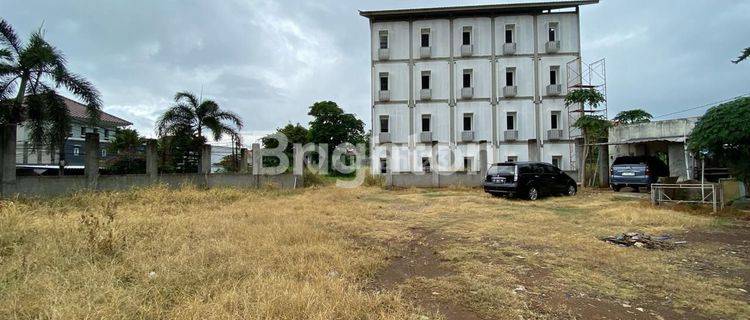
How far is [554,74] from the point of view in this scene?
87.4 ft

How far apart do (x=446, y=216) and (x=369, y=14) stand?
20.0 metres

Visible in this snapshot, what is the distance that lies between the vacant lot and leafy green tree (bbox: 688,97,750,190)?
2.55 m

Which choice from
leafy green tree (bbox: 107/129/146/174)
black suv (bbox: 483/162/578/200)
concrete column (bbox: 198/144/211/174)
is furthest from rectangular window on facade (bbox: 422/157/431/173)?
leafy green tree (bbox: 107/129/146/174)

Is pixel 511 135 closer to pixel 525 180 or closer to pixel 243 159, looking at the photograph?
pixel 525 180

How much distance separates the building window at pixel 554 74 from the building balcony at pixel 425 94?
8.05 m

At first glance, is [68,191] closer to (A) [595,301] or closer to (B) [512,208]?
(B) [512,208]

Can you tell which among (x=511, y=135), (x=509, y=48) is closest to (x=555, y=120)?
(x=511, y=135)

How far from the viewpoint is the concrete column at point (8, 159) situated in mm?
11281

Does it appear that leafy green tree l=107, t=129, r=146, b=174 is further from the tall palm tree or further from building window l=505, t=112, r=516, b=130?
building window l=505, t=112, r=516, b=130

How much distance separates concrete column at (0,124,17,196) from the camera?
11.3 metres

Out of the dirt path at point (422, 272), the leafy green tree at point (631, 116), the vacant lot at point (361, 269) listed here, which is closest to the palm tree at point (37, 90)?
the vacant lot at point (361, 269)

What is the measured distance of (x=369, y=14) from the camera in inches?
1049

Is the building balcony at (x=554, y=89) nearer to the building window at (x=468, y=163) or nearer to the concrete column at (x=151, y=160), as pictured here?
the building window at (x=468, y=163)

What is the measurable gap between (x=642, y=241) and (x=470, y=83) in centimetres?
2149
